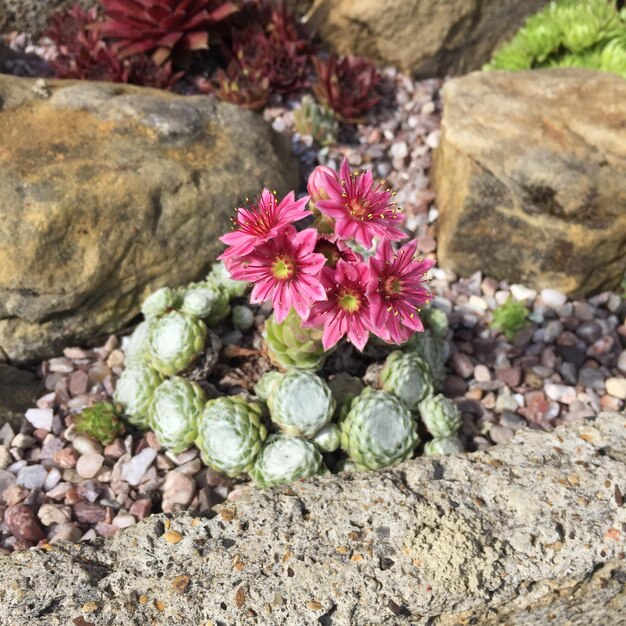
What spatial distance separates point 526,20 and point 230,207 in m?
2.96

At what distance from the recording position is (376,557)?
2.61 m

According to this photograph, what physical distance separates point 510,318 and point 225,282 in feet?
5.10

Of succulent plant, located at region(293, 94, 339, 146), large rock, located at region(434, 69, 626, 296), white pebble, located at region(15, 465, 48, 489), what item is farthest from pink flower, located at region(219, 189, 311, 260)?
succulent plant, located at region(293, 94, 339, 146)

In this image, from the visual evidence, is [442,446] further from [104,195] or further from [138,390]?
[104,195]

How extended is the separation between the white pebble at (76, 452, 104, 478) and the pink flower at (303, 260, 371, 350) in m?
1.30

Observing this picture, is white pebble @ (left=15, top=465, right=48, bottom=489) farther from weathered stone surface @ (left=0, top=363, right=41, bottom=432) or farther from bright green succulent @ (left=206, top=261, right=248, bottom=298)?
bright green succulent @ (left=206, top=261, right=248, bottom=298)

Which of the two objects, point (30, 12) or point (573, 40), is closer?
point (573, 40)

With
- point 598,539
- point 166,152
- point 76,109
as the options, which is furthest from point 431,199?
point 598,539

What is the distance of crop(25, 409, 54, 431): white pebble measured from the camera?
343 centimetres

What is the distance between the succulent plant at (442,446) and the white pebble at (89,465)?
148cm

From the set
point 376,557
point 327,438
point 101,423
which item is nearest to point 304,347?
point 327,438

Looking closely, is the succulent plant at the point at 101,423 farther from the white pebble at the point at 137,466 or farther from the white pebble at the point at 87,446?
the white pebble at the point at 137,466

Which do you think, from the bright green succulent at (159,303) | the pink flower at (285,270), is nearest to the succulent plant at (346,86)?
the bright green succulent at (159,303)

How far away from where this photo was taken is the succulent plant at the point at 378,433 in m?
3.02
